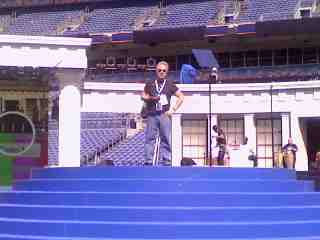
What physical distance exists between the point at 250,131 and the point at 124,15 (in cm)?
2199

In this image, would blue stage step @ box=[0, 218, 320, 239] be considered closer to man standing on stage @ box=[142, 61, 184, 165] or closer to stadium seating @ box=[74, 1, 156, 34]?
man standing on stage @ box=[142, 61, 184, 165]

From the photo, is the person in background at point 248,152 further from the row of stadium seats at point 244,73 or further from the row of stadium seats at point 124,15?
the row of stadium seats at point 124,15

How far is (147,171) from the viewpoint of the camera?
11.8 metres

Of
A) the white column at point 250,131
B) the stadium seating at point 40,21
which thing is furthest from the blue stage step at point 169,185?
the stadium seating at point 40,21

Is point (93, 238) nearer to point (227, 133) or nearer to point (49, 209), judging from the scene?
point (49, 209)

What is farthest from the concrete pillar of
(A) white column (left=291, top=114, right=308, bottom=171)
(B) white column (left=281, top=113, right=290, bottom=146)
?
(A) white column (left=291, top=114, right=308, bottom=171)

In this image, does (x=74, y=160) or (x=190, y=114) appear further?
(x=190, y=114)

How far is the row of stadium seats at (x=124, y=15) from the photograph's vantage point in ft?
137

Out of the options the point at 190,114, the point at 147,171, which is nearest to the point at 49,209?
the point at 147,171

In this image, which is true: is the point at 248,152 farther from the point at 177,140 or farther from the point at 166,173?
the point at 166,173

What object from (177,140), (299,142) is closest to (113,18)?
(177,140)

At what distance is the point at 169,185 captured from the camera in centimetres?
1112

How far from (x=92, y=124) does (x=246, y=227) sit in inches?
973

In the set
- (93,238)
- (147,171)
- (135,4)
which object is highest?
(135,4)
